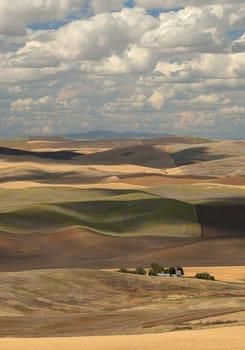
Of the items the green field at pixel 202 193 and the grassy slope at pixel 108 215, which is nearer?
the grassy slope at pixel 108 215

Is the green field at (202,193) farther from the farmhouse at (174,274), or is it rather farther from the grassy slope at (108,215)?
the farmhouse at (174,274)

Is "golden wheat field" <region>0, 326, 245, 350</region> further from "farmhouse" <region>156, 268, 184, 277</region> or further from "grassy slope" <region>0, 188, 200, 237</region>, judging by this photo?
"grassy slope" <region>0, 188, 200, 237</region>

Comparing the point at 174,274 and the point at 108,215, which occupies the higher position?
the point at 108,215

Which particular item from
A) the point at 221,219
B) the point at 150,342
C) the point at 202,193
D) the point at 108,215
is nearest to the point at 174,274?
the point at 150,342

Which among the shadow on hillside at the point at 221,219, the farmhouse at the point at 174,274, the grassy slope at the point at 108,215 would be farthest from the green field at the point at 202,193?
the farmhouse at the point at 174,274

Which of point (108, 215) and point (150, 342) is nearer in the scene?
point (150, 342)

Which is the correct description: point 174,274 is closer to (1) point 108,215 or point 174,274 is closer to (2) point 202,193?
(1) point 108,215

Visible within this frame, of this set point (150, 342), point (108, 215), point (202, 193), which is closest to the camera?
point (150, 342)

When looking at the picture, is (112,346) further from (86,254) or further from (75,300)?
(86,254)

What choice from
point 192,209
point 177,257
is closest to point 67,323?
point 177,257
